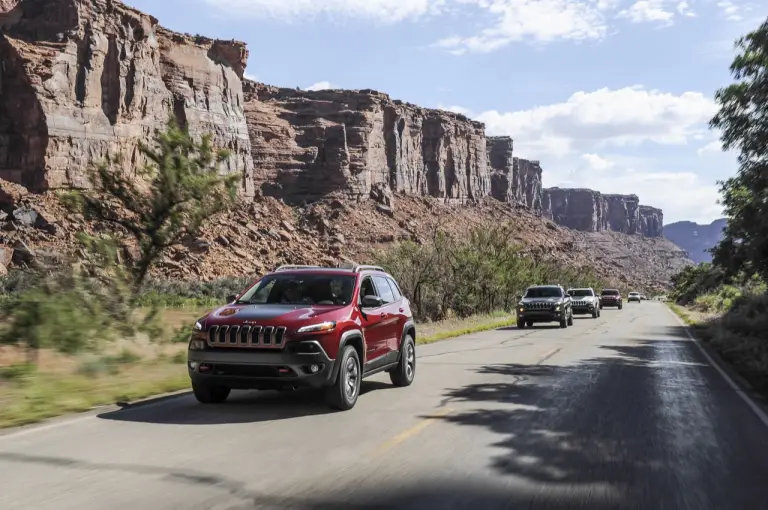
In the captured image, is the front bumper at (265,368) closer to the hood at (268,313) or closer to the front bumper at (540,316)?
the hood at (268,313)

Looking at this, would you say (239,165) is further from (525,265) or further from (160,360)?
(160,360)

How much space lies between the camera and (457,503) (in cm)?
521

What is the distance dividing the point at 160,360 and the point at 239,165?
8186 centimetres

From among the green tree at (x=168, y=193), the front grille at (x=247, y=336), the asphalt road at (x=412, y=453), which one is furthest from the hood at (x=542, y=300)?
the front grille at (x=247, y=336)

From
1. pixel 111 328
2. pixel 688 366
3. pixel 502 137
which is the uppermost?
pixel 502 137

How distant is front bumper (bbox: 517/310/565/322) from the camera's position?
28.3m

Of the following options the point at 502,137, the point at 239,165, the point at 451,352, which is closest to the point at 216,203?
the point at 451,352

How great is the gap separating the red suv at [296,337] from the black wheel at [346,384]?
0.01 meters

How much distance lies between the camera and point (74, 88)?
72.6 meters

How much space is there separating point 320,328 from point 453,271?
28906 millimetres

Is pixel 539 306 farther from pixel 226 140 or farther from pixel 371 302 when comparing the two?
pixel 226 140

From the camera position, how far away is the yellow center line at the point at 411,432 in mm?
6906

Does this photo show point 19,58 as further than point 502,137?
No

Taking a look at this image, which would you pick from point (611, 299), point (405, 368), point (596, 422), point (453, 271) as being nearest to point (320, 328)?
point (405, 368)
